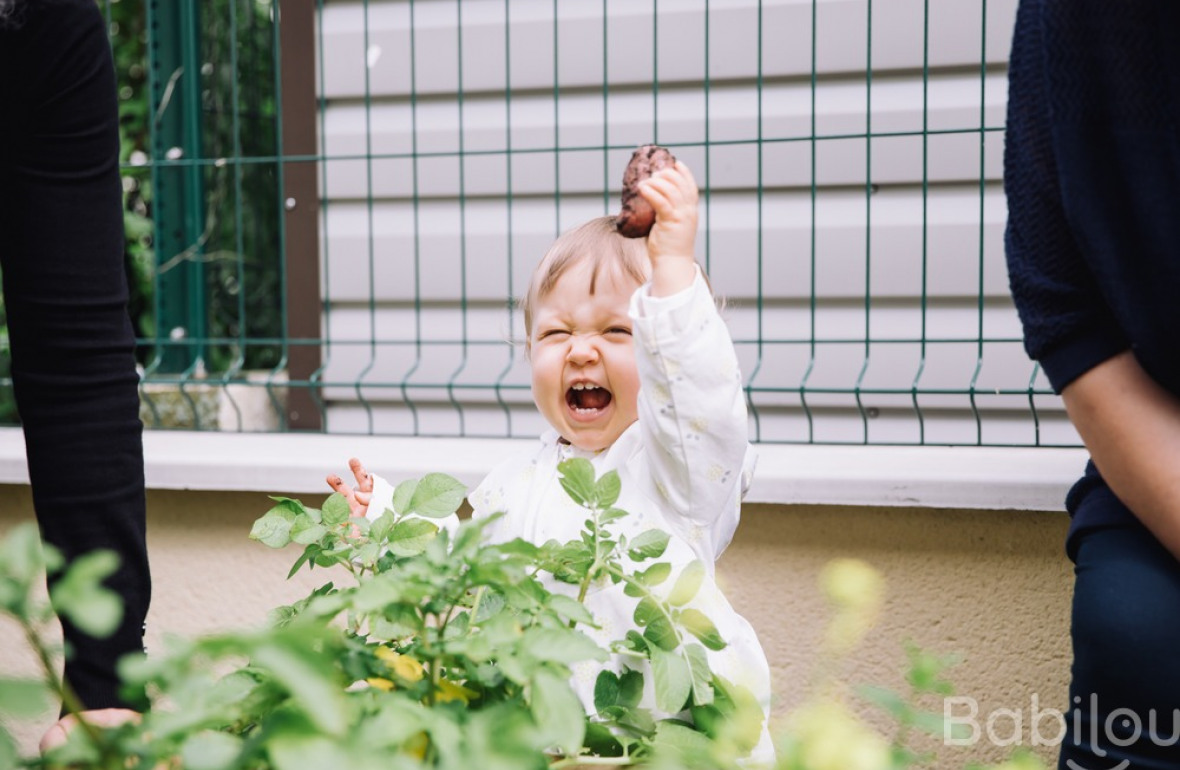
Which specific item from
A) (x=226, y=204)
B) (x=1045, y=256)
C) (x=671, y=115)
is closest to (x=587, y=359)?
(x=1045, y=256)

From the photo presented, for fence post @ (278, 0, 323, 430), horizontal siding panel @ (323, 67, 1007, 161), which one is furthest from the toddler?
fence post @ (278, 0, 323, 430)

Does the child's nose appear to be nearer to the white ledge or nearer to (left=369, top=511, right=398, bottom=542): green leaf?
(left=369, top=511, right=398, bottom=542): green leaf

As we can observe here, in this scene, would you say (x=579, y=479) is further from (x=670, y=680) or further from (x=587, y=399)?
(x=587, y=399)

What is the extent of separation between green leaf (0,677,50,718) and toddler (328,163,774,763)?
35.8 inches

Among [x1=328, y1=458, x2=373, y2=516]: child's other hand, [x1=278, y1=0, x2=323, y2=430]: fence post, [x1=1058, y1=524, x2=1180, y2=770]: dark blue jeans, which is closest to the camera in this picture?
[x1=1058, y1=524, x2=1180, y2=770]: dark blue jeans

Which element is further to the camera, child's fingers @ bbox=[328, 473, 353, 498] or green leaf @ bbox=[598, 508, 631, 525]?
child's fingers @ bbox=[328, 473, 353, 498]

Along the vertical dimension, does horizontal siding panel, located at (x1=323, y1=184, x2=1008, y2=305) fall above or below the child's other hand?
above

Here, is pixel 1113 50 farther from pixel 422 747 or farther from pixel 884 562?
pixel 884 562

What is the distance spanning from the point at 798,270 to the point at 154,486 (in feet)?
5.95

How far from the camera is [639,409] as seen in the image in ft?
4.92

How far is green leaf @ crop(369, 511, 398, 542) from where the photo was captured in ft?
3.21

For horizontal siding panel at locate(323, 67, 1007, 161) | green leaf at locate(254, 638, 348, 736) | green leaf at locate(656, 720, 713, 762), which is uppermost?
horizontal siding panel at locate(323, 67, 1007, 161)

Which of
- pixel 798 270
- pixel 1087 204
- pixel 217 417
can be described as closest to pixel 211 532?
pixel 217 417

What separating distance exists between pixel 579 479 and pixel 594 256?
2.58 ft
